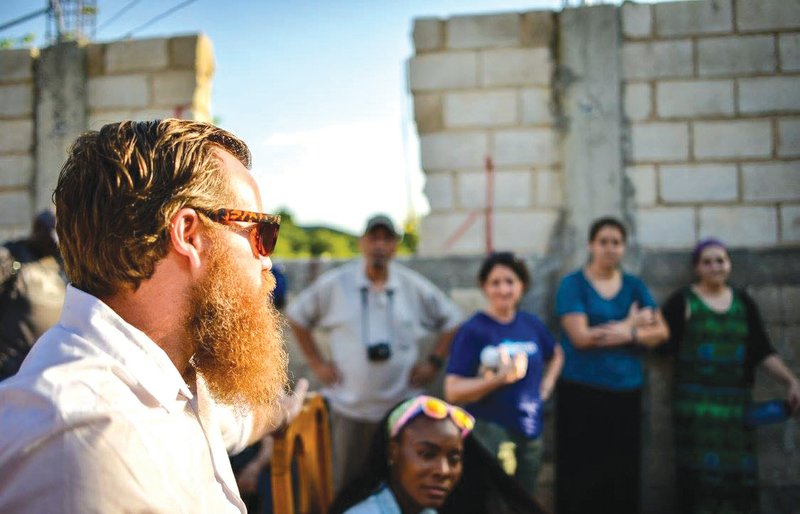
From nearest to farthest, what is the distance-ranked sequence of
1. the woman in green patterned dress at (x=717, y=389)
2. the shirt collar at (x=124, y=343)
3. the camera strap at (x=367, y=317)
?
the shirt collar at (x=124, y=343) < the woman in green patterned dress at (x=717, y=389) < the camera strap at (x=367, y=317)

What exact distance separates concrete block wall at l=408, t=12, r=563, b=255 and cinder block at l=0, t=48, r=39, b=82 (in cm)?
300

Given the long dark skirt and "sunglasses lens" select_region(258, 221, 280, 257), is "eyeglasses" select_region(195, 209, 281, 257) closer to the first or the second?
"sunglasses lens" select_region(258, 221, 280, 257)

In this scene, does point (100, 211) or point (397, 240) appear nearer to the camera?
point (100, 211)

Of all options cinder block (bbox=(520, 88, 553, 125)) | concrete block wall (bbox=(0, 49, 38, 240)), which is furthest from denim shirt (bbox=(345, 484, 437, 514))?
concrete block wall (bbox=(0, 49, 38, 240))

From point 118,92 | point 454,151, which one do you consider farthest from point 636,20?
point 118,92

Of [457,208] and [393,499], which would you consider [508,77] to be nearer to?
[457,208]

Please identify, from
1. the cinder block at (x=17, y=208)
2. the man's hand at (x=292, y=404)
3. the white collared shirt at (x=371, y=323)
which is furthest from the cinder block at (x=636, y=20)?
the cinder block at (x=17, y=208)

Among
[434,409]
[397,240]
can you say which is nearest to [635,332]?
[397,240]

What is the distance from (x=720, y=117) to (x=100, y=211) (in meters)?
4.47

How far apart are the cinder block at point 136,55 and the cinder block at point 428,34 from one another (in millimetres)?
1797

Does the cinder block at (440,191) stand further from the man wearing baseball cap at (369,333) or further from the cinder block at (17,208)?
the cinder block at (17,208)

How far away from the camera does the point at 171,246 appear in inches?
48.7

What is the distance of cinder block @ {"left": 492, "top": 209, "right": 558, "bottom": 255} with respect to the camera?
189 inches

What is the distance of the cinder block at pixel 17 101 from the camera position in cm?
519
